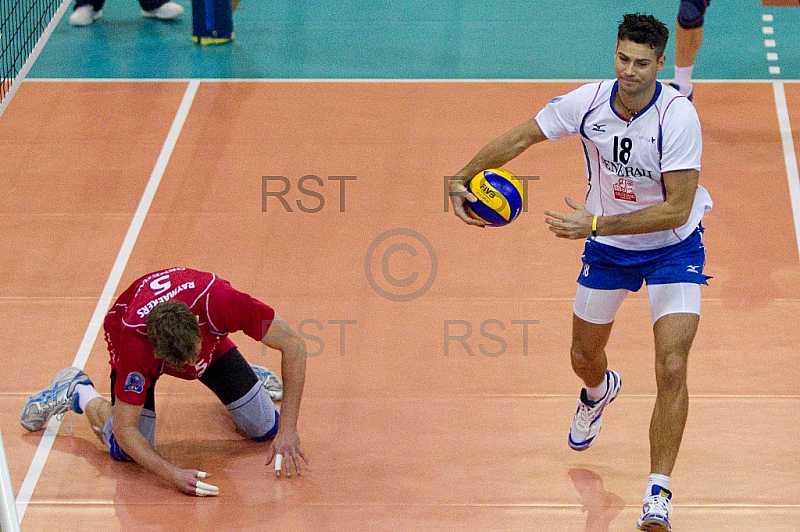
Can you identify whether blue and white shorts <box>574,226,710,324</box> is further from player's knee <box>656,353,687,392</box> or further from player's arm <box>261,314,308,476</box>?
player's arm <box>261,314,308,476</box>

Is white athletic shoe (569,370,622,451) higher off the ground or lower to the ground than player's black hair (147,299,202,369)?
lower

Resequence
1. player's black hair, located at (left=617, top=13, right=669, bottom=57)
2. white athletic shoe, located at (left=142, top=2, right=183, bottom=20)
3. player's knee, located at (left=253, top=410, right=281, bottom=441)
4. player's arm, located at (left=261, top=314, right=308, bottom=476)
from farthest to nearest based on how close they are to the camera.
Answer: white athletic shoe, located at (left=142, top=2, right=183, bottom=20)
player's knee, located at (left=253, top=410, right=281, bottom=441)
player's arm, located at (left=261, top=314, right=308, bottom=476)
player's black hair, located at (left=617, top=13, right=669, bottom=57)

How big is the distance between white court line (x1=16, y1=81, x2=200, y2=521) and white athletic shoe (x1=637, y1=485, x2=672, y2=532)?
10.9 feet

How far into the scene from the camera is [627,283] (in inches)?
223

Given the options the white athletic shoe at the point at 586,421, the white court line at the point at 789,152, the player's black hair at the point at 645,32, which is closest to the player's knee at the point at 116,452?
the white athletic shoe at the point at 586,421

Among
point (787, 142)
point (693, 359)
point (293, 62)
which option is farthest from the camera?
point (293, 62)

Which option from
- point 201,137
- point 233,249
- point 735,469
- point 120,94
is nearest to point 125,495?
point 233,249

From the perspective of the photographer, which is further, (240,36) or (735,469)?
(240,36)

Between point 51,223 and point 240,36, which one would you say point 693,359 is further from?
point 240,36

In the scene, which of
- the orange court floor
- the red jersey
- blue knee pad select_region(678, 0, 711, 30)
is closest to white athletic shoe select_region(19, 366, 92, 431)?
the orange court floor

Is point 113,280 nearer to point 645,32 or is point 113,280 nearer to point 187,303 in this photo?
point 187,303

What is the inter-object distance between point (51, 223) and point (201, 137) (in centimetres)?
188

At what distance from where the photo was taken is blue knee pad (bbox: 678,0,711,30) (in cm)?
1027

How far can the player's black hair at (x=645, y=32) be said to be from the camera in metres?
5.13
